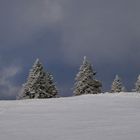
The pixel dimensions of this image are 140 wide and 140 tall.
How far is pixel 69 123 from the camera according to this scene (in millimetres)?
16203

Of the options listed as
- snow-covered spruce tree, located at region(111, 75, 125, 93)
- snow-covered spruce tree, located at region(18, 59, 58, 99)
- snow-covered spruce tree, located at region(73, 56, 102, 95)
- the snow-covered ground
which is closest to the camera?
the snow-covered ground

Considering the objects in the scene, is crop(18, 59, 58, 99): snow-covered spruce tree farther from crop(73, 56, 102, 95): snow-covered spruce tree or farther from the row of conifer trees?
crop(73, 56, 102, 95): snow-covered spruce tree

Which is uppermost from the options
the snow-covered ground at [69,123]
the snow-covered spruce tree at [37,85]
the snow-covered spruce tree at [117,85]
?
the snow-covered spruce tree at [117,85]

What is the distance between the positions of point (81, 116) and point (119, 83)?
201ft

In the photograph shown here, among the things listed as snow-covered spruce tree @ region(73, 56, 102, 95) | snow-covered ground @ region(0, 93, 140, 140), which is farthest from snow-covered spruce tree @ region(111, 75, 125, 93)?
snow-covered ground @ region(0, 93, 140, 140)

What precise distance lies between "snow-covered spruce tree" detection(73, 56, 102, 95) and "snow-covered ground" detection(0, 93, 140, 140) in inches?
1596

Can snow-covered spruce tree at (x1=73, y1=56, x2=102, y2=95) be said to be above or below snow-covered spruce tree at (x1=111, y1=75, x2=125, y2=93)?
below

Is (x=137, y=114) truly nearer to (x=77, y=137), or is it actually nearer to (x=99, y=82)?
(x=77, y=137)

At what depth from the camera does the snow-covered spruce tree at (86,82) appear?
63.4m

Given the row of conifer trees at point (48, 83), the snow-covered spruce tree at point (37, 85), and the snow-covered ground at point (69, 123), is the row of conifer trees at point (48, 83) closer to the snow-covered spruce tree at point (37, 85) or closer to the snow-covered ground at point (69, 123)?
the snow-covered spruce tree at point (37, 85)

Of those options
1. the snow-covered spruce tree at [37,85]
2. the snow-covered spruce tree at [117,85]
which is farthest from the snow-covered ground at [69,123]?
the snow-covered spruce tree at [117,85]

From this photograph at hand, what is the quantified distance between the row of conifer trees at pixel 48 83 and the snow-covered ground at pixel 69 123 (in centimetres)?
3804

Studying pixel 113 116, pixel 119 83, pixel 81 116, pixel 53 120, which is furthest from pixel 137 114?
pixel 119 83

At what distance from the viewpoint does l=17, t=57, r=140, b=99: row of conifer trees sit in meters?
60.9
